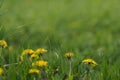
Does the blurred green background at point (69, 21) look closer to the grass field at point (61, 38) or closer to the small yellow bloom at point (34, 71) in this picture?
the grass field at point (61, 38)

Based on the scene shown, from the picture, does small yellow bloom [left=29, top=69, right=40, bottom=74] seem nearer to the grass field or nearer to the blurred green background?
the grass field

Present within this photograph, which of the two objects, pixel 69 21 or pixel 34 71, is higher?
pixel 69 21

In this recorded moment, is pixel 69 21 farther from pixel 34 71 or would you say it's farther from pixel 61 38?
pixel 34 71

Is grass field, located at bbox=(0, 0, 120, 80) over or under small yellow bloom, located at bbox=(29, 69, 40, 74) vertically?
over

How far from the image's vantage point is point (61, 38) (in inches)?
236

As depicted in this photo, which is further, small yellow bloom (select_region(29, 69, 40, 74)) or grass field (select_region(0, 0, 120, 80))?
grass field (select_region(0, 0, 120, 80))

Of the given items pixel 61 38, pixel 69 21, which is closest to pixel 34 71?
pixel 61 38

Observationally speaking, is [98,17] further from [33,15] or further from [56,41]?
[56,41]

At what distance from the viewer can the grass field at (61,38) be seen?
3.27m

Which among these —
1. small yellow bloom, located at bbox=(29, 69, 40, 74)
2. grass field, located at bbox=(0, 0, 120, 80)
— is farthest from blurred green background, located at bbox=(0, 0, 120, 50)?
small yellow bloom, located at bbox=(29, 69, 40, 74)

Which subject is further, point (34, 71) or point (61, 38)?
point (61, 38)

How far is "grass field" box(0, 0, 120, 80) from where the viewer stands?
10.7 feet

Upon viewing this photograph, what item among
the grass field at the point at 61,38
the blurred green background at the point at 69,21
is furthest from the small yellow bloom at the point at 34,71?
the blurred green background at the point at 69,21

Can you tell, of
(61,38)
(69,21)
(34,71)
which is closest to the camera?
(34,71)
